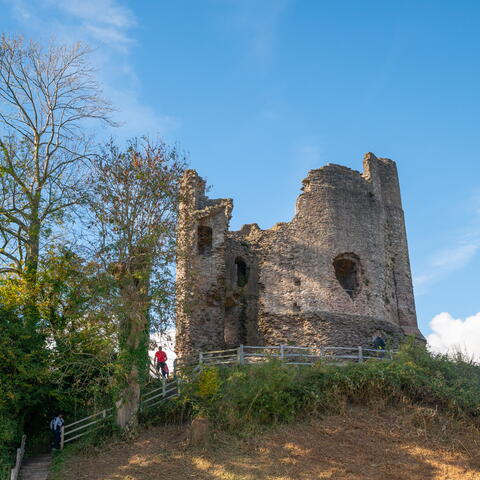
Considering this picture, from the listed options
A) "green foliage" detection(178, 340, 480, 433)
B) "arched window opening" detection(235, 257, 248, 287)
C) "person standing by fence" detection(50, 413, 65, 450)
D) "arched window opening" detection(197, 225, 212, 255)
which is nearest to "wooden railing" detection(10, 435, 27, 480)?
"person standing by fence" detection(50, 413, 65, 450)

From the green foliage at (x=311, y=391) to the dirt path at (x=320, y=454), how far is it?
50 centimetres

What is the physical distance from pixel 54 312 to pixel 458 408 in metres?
12.1

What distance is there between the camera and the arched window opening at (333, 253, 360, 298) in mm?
23062

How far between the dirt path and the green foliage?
500 mm

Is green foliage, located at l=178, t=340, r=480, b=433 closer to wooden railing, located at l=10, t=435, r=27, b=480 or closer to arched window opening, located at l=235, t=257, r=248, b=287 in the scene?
wooden railing, located at l=10, t=435, r=27, b=480

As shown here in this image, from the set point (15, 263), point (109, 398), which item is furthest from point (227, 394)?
point (15, 263)

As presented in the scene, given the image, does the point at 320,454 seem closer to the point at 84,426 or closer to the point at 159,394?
the point at 159,394

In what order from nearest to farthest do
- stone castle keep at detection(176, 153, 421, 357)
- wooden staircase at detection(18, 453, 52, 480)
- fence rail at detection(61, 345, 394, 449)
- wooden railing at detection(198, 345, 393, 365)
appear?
1. wooden staircase at detection(18, 453, 52, 480)
2. fence rail at detection(61, 345, 394, 449)
3. wooden railing at detection(198, 345, 393, 365)
4. stone castle keep at detection(176, 153, 421, 357)

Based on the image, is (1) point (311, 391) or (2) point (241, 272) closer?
(1) point (311, 391)

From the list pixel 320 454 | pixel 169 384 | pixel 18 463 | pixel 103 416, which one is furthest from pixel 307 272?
pixel 18 463

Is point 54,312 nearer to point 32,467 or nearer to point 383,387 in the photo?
point 32,467

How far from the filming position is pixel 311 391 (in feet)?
53.4

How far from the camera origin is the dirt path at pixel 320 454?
→ 1377cm

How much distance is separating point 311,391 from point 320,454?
2.14 metres
